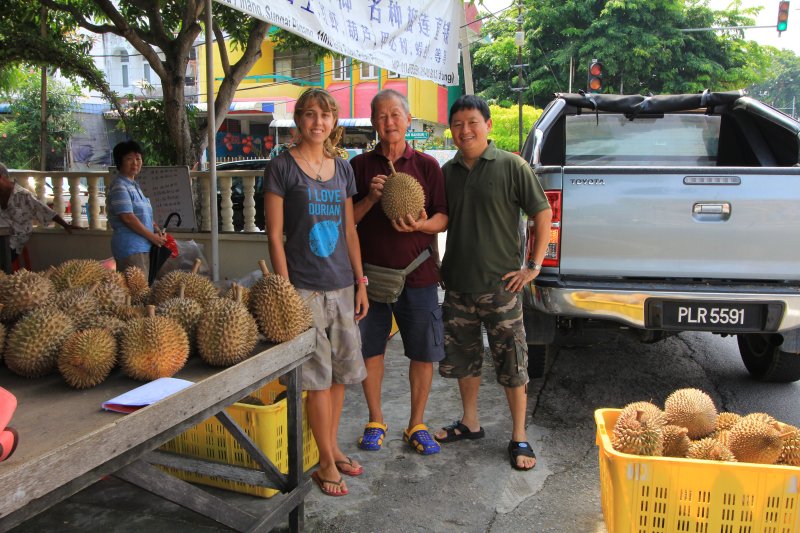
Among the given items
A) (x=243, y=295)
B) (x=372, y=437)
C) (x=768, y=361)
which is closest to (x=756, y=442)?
(x=243, y=295)

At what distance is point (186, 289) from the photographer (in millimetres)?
2453

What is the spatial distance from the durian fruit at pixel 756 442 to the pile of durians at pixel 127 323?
161 cm

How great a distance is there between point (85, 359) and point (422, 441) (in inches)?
81.7

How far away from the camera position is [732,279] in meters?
3.59

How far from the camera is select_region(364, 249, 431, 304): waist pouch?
3.19m

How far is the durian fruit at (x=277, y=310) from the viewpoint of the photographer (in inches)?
89.5

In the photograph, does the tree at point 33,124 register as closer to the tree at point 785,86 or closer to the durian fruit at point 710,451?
the durian fruit at point 710,451

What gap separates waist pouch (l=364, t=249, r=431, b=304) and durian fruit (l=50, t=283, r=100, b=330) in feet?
4.51

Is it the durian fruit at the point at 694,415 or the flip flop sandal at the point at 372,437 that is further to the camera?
the flip flop sandal at the point at 372,437

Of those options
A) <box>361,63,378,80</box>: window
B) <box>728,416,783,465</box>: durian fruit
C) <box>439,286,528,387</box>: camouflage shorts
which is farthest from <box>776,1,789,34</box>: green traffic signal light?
<box>728,416,783,465</box>: durian fruit

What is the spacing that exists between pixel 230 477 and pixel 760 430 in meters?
2.03

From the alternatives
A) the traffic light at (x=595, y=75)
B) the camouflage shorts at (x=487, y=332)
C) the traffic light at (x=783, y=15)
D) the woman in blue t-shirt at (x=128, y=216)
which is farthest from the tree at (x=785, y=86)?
the camouflage shorts at (x=487, y=332)

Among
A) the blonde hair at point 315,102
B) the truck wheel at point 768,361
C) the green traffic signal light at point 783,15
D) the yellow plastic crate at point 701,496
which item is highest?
the green traffic signal light at point 783,15

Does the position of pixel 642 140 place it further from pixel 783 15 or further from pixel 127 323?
pixel 783 15
